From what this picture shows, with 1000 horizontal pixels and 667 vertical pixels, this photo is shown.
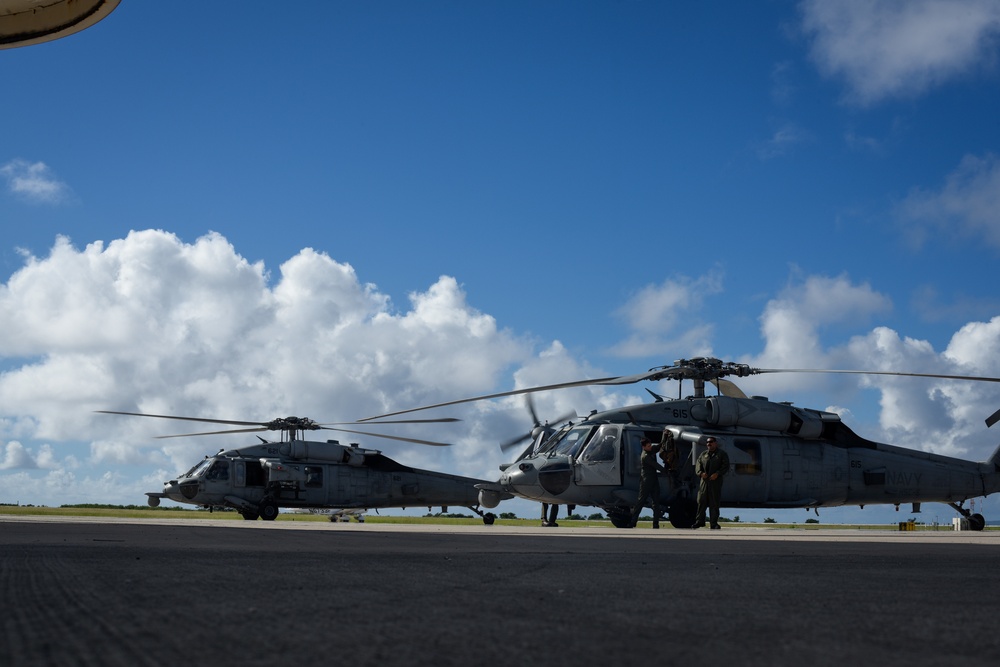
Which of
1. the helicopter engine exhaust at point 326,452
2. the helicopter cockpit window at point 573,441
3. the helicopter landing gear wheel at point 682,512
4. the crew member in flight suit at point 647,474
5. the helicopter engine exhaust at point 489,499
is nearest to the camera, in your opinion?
the crew member in flight suit at point 647,474

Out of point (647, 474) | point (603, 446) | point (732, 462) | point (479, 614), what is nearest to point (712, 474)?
point (647, 474)

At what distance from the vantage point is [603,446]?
1884 cm

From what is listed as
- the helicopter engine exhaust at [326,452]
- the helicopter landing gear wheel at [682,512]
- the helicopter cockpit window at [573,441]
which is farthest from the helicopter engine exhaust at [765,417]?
the helicopter engine exhaust at [326,452]

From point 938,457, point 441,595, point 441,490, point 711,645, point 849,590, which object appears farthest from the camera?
point 441,490

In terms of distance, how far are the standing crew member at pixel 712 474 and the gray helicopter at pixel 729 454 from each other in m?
1.28

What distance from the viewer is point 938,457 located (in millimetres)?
21141

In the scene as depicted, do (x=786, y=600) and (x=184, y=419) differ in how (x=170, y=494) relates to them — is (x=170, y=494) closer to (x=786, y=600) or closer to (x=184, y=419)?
(x=184, y=419)

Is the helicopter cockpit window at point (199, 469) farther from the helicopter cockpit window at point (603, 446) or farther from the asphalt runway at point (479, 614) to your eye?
the asphalt runway at point (479, 614)

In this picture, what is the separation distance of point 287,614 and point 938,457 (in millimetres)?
21053

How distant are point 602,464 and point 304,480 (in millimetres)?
12770

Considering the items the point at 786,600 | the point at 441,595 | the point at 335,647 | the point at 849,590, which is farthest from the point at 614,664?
the point at 849,590

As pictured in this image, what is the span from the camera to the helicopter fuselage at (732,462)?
18.8m

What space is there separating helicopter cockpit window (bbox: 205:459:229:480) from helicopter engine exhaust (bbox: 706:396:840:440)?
15.4 metres

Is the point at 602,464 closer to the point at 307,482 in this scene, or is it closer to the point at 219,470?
the point at 307,482
